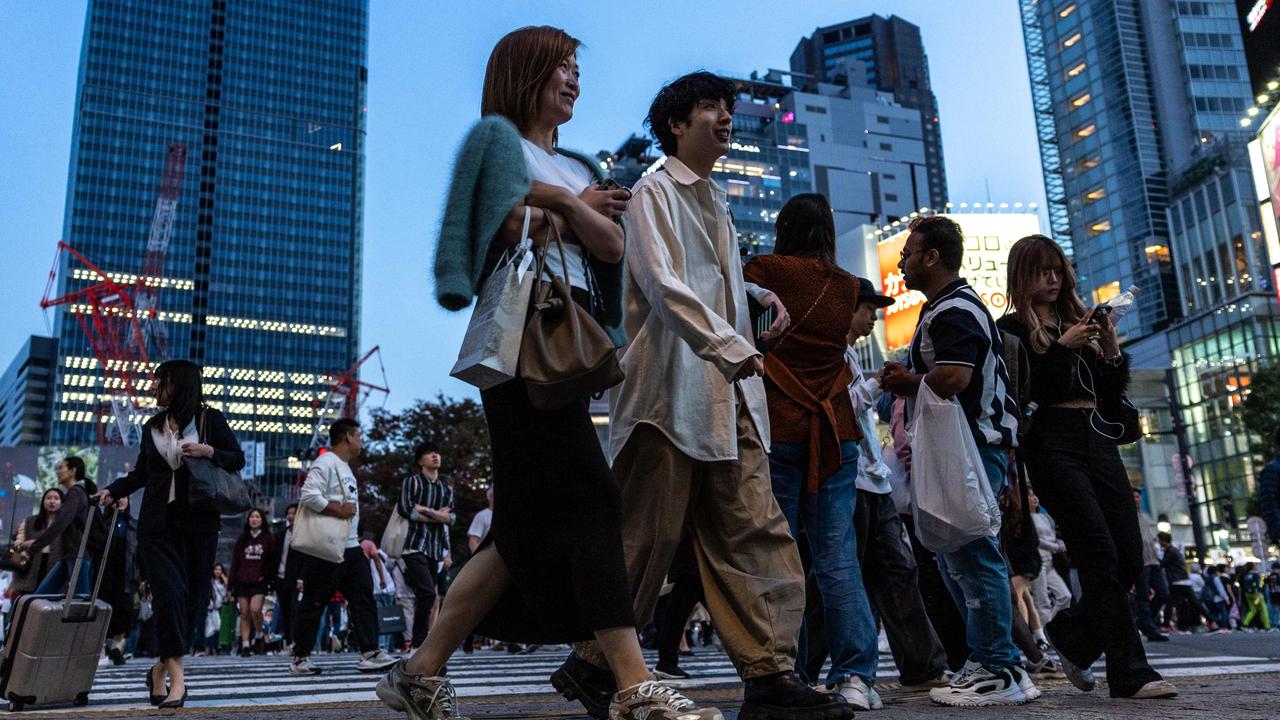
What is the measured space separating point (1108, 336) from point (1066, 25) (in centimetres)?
10895

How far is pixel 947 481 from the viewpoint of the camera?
12.6ft

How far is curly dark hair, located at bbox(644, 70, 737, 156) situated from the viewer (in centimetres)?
342

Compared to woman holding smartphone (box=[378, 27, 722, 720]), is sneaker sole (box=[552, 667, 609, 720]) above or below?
below

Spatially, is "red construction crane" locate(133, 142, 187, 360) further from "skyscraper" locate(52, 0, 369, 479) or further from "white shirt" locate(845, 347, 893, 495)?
"white shirt" locate(845, 347, 893, 495)

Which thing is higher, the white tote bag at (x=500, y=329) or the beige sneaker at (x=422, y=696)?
the white tote bag at (x=500, y=329)

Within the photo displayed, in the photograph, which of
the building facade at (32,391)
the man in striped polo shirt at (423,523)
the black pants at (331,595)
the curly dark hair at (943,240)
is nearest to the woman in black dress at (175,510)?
the black pants at (331,595)

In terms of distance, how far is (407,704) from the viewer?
282cm

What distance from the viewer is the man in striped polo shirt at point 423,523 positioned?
930 centimetres

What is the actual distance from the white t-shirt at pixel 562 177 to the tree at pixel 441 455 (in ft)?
111

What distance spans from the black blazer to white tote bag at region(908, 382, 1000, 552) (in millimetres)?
3230

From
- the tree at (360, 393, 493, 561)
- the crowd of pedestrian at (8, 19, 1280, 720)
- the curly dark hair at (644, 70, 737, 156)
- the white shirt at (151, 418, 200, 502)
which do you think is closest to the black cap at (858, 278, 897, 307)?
the crowd of pedestrian at (8, 19, 1280, 720)

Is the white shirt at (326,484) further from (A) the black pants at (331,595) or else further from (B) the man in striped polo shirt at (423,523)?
(B) the man in striped polo shirt at (423,523)

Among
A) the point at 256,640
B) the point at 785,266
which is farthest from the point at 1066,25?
the point at 785,266

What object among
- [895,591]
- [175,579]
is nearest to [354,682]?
[175,579]
